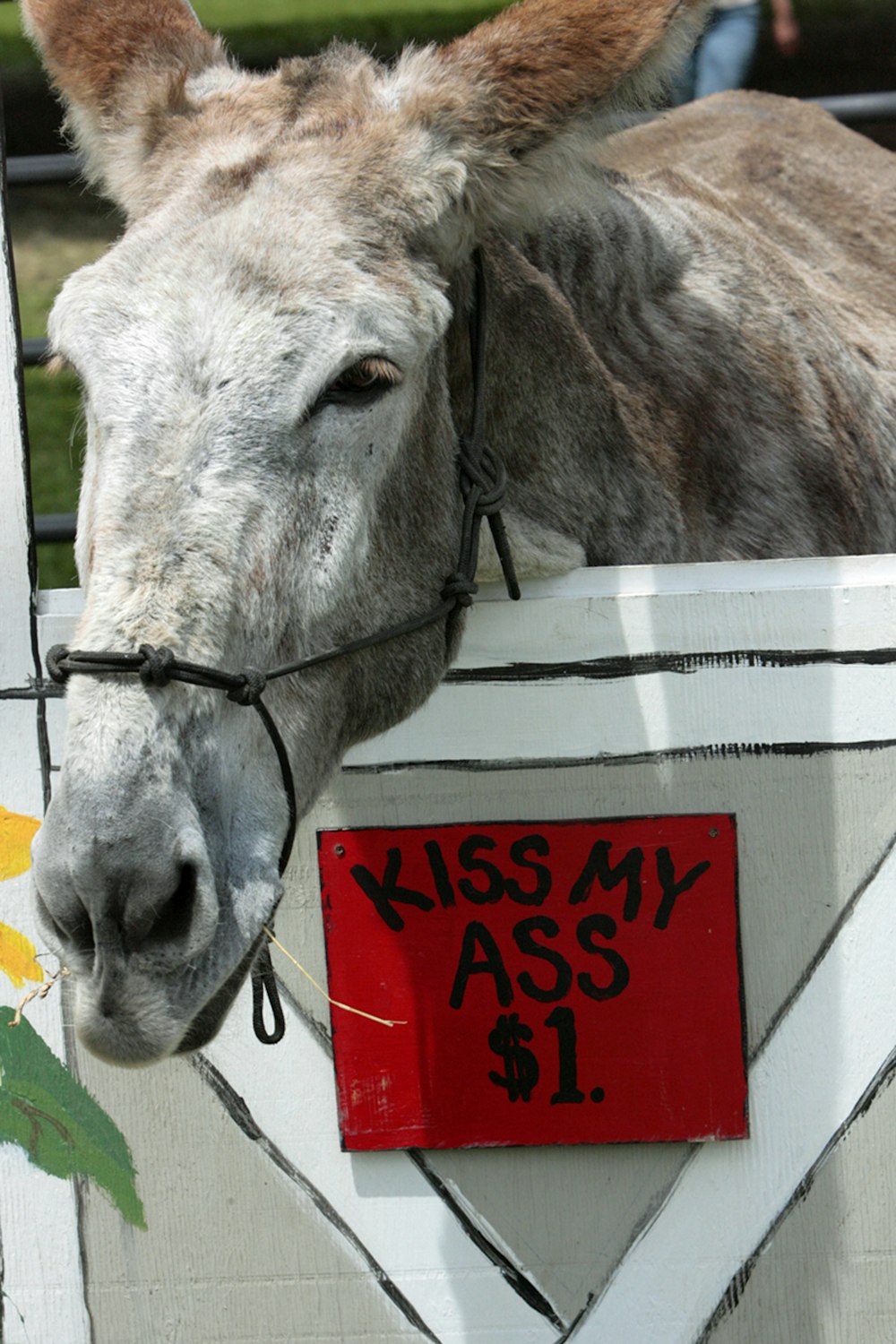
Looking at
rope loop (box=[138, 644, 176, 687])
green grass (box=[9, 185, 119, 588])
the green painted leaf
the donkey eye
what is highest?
the donkey eye

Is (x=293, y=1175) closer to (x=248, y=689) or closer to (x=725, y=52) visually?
(x=248, y=689)

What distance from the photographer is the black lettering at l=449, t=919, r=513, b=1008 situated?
Result: 6.92 ft

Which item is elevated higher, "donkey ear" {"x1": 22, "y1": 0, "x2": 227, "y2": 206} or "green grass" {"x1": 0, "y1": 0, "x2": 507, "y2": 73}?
"donkey ear" {"x1": 22, "y1": 0, "x2": 227, "y2": 206}

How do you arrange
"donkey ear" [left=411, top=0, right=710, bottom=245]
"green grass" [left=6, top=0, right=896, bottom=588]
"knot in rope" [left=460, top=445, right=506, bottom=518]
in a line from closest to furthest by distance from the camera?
"donkey ear" [left=411, top=0, right=710, bottom=245]
"knot in rope" [left=460, top=445, right=506, bottom=518]
"green grass" [left=6, top=0, right=896, bottom=588]

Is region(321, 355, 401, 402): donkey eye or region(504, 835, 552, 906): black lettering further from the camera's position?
region(504, 835, 552, 906): black lettering

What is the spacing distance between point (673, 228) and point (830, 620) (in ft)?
3.23

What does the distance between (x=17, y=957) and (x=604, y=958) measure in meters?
0.92

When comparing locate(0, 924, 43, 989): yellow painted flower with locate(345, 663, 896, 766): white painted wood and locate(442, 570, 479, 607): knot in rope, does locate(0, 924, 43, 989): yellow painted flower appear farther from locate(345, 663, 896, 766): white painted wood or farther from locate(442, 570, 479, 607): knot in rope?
locate(442, 570, 479, 607): knot in rope

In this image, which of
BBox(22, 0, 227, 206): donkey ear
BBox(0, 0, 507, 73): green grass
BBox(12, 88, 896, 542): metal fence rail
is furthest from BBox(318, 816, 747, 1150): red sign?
BBox(0, 0, 507, 73): green grass

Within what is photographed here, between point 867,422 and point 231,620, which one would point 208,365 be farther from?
point 867,422

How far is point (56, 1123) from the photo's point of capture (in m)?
2.21

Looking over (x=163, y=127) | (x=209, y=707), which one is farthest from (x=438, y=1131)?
(x=163, y=127)

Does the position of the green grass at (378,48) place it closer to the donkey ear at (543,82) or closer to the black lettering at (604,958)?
the donkey ear at (543,82)

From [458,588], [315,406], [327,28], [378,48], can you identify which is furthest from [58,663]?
[327,28]
